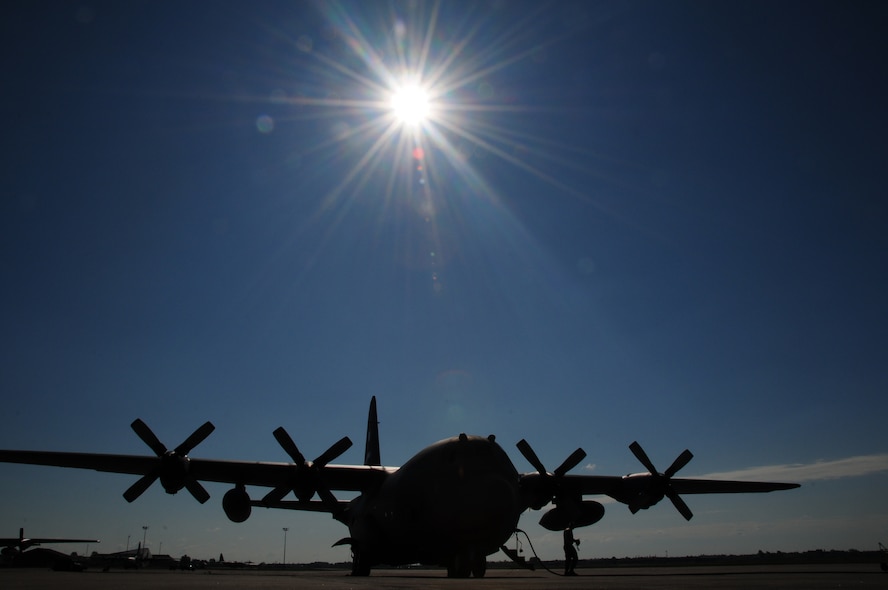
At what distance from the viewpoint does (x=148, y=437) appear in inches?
933

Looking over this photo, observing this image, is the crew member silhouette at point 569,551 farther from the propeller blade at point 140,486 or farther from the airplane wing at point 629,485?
the propeller blade at point 140,486

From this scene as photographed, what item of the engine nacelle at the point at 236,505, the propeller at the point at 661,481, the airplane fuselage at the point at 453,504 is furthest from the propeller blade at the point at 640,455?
the engine nacelle at the point at 236,505

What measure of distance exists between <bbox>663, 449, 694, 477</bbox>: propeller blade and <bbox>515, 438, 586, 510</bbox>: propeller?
17.4 ft

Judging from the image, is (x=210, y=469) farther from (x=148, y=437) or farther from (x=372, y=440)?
(x=372, y=440)

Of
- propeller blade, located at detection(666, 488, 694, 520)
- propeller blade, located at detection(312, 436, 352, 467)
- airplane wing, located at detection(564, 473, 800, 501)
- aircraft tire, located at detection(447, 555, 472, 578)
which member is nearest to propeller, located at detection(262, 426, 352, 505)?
propeller blade, located at detection(312, 436, 352, 467)

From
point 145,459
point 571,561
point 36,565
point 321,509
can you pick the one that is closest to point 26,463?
point 145,459

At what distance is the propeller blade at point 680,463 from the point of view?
28.2 metres

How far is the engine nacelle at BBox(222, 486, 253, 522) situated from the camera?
79.1 feet

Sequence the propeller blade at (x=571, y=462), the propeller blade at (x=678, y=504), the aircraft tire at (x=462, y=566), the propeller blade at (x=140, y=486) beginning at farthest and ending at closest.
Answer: the propeller blade at (x=678, y=504)
the propeller blade at (x=571, y=462)
the propeller blade at (x=140, y=486)
the aircraft tire at (x=462, y=566)

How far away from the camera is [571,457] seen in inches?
1048

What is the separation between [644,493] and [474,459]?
13663 mm

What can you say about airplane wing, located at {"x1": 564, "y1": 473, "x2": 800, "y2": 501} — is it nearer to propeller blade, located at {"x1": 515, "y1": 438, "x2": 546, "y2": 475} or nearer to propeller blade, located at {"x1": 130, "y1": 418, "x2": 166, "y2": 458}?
propeller blade, located at {"x1": 515, "y1": 438, "x2": 546, "y2": 475}

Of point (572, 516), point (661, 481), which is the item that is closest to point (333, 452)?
point (572, 516)

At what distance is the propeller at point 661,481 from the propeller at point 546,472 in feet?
11.4
